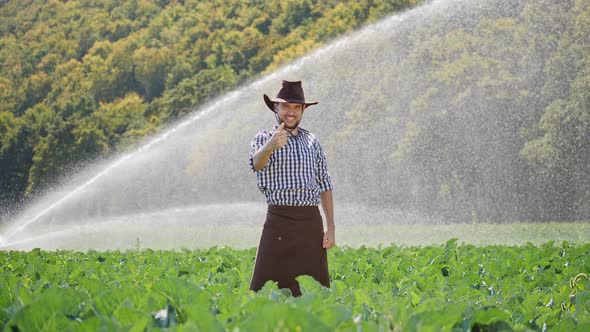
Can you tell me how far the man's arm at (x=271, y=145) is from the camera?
452 cm

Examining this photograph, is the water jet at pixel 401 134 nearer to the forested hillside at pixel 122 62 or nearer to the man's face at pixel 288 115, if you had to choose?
the forested hillside at pixel 122 62

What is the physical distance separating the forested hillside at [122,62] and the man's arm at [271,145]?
2916 centimetres

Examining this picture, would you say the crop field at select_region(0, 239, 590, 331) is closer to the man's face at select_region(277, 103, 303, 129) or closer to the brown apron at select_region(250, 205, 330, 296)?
the brown apron at select_region(250, 205, 330, 296)

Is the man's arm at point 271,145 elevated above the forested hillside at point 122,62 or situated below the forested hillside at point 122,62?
above

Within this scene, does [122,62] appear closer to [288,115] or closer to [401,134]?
[401,134]

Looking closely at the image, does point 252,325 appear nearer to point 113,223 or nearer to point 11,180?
point 113,223

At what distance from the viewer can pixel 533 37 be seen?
24.8 m

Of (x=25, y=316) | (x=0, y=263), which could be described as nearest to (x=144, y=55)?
(x=0, y=263)

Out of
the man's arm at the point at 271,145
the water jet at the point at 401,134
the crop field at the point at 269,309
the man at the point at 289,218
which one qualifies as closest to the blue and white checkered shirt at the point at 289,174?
the man at the point at 289,218

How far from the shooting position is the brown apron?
4.73 metres

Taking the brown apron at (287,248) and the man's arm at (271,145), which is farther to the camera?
the brown apron at (287,248)

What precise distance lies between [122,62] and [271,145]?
48396mm

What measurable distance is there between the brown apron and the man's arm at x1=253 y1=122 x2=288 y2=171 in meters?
0.31

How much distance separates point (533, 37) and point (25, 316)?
2419 centimetres
